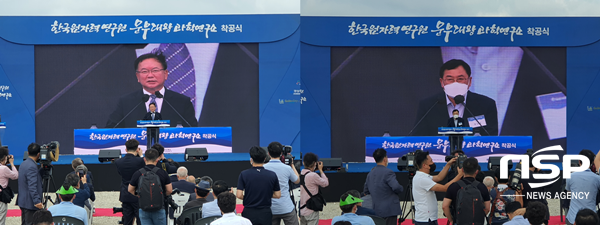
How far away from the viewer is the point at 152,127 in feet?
35.0

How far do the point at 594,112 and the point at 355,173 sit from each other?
553 centimetres

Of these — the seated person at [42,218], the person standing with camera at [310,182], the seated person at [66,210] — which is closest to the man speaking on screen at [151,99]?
the person standing with camera at [310,182]

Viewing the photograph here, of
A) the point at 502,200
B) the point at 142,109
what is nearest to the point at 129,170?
the point at 502,200

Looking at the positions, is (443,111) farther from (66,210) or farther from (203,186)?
(66,210)

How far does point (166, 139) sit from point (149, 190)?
819 cm

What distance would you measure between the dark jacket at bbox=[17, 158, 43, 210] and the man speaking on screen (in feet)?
24.0

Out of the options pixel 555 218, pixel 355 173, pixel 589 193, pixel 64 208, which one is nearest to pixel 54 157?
pixel 64 208

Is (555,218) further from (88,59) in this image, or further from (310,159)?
(88,59)

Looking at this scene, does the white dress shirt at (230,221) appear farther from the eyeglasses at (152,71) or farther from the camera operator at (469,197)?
the eyeglasses at (152,71)

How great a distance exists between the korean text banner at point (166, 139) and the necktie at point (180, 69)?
88 centimetres

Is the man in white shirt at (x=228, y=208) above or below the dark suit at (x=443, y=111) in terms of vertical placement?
below

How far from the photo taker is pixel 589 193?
17.4ft

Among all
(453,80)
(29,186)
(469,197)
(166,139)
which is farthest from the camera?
(166,139)

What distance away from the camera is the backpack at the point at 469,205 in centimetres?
439
